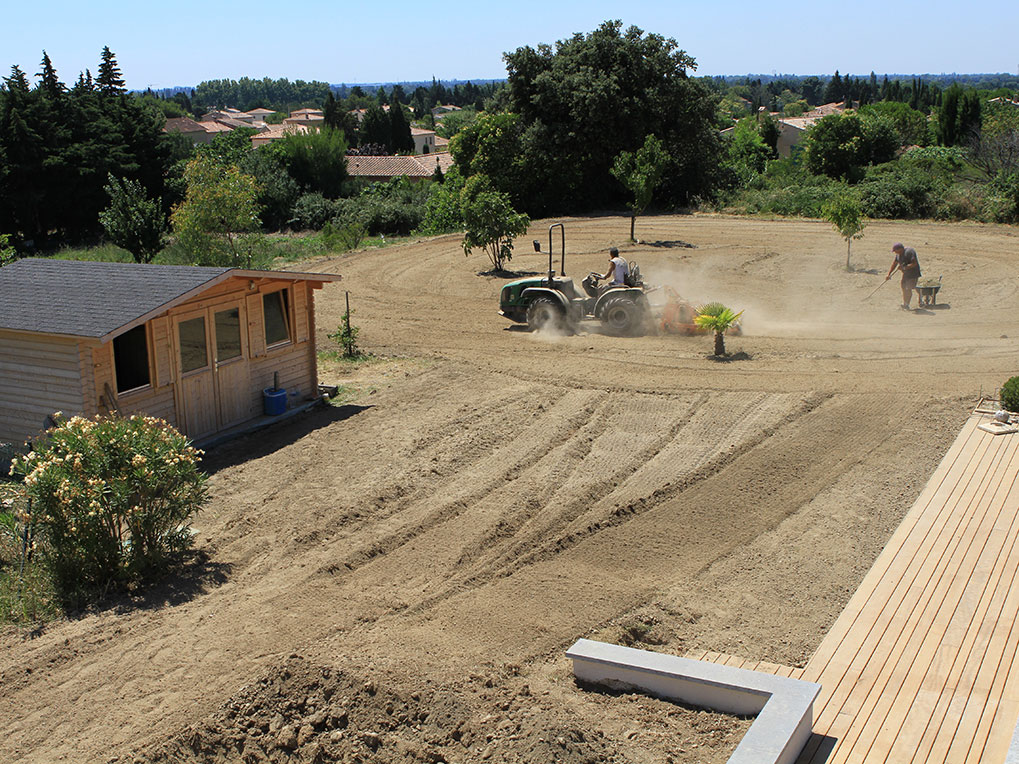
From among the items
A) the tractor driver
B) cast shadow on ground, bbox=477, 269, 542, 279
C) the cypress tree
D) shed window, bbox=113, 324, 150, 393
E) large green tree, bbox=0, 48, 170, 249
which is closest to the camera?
shed window, bbox=113, 324, 150, 393

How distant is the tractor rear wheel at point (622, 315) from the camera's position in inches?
776

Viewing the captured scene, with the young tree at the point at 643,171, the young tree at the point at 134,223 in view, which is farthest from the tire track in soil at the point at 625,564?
the young tree at the point at 134,223

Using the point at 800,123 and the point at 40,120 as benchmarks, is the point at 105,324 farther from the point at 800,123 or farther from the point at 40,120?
the point at 800,123

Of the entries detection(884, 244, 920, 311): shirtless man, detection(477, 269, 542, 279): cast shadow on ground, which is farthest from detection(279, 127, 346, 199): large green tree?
detection(884, 244, 920, 311): shirtless man

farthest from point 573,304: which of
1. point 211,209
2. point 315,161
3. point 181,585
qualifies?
point 315,161

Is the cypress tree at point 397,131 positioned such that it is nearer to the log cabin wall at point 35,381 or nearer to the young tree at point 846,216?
the young tree at point 846,216

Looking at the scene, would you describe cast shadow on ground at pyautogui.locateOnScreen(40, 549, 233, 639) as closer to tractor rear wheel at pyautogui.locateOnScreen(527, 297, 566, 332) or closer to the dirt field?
the dirt field

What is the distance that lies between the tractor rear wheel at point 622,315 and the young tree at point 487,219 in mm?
8334

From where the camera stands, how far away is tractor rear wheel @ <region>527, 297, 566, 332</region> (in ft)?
66.6

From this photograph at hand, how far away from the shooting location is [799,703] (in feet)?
20.7

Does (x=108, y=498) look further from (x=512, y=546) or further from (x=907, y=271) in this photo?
(x=907, y=271)

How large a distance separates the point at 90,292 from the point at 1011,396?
1328 centimetres

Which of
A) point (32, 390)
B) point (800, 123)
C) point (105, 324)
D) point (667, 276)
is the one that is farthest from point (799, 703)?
point (800, 123)

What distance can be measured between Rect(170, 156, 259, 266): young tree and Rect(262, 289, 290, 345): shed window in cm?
1072
